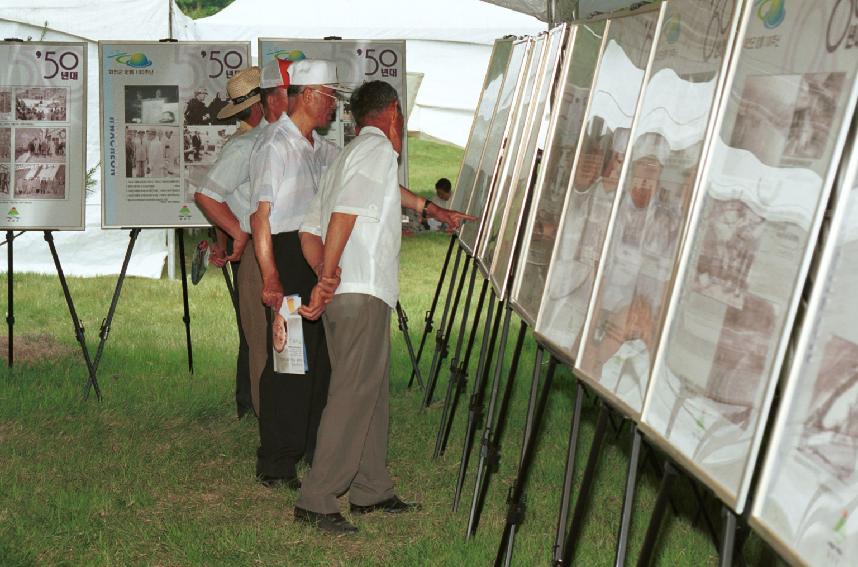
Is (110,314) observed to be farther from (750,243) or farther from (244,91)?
(750,243)

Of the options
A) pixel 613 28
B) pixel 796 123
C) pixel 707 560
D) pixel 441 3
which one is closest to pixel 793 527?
pixel 796 123

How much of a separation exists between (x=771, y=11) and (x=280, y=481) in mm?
3925

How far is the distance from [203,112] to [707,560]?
15.3ft

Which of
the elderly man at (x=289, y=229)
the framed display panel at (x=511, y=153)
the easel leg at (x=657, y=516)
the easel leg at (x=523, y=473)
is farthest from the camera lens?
the elderly man at (x=289, y=229)

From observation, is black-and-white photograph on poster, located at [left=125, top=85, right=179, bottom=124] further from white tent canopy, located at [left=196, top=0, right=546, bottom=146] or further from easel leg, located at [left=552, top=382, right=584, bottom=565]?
white tent canopy, located at [left=196, top=0, right=546, bottom=146]

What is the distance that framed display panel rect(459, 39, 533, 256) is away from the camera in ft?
18.1

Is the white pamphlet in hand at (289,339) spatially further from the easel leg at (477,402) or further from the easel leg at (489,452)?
the easel leg at (489,452)

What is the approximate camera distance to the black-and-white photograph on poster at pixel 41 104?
767 cm

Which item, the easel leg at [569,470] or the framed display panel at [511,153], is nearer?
the easel leg at [569,470]

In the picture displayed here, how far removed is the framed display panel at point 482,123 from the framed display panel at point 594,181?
3030 mm

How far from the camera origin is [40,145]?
7668 mm

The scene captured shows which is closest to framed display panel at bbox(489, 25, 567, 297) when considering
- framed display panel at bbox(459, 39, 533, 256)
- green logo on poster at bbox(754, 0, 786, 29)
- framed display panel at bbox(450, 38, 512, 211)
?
framed display panel at bbox(459, 39, 533, 256)

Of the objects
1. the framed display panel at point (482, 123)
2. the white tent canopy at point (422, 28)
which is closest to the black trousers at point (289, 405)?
the framed display panel at point (482, 123)

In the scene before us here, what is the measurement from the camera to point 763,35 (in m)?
2.23
